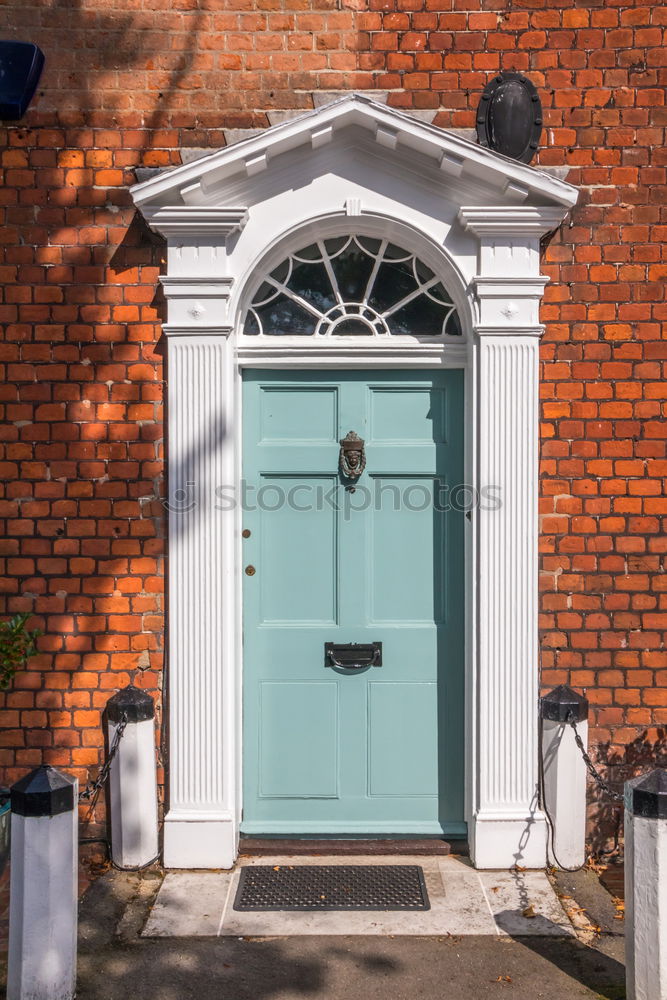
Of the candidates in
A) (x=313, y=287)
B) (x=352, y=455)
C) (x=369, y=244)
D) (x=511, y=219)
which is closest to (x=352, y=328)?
(x=313, y=287)

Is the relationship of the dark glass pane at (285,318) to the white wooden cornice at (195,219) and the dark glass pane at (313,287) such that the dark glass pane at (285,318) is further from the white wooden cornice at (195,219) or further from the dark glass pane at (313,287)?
the white wooden cornice at (195,219)

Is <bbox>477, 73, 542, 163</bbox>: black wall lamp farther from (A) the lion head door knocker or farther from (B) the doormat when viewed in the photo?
(B) the doormat

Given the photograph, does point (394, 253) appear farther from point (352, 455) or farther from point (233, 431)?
point (233, 431)

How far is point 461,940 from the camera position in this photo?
3588mm

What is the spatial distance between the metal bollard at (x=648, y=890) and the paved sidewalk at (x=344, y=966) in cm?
21

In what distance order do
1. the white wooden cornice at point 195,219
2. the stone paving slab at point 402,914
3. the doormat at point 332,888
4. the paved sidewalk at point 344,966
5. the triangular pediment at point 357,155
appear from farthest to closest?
the white wooden cornice at point 195,219 → the triangular pediment at point 357,155 → the doormat at point 332,888 → the stone paving slab at point 402,914 → the paved sidewalk at point 344,966

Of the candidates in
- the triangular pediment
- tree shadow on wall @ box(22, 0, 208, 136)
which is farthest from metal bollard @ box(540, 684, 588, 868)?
tree shadow on wall @ box(22, 0, 208, 136)

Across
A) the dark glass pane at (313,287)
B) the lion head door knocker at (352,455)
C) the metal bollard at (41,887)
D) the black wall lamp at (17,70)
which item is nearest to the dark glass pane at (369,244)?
the dark glass pane at (313,287)

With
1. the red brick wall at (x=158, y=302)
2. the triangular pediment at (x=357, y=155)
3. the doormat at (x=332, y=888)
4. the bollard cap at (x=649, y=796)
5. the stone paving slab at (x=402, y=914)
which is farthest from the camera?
the red brick wall at (x=158, y=302)

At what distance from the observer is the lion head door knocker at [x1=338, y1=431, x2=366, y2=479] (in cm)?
433

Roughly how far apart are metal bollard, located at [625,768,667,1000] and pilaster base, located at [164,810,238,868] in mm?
1966

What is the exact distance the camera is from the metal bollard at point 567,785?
4.16 metres

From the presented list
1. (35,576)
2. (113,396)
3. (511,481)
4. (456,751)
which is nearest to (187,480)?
(113,396)

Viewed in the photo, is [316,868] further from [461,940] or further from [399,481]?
[399,481]
